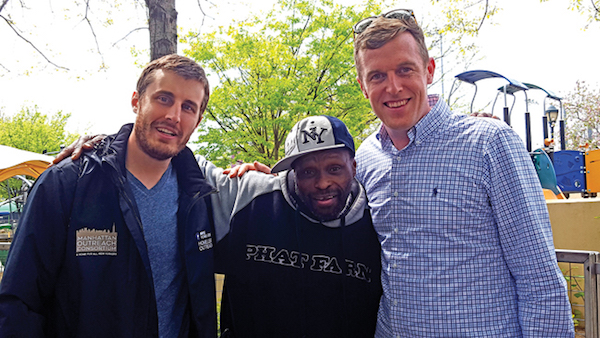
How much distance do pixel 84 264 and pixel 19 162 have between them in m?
9.93

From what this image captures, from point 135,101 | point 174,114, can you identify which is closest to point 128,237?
point 174,114

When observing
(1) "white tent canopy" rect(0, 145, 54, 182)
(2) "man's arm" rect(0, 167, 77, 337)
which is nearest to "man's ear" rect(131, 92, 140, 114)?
(2) "man's arm" rect(0, 167, 77, 337)

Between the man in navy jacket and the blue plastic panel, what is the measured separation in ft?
→ 38.6

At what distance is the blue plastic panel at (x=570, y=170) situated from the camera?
11.1 m

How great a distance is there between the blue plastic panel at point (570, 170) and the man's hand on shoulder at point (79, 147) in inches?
481

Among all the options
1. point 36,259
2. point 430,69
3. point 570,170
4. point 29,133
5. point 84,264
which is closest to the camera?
point 36,259

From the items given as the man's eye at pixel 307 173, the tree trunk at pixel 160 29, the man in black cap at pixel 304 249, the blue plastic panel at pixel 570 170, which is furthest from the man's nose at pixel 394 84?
the blue plastic panel at pixel 570 170

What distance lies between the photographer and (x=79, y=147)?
2336 millimetres

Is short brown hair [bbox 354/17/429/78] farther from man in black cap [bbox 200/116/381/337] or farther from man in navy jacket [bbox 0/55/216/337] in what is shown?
man in navy jacket [bbox 0/55/216/337]

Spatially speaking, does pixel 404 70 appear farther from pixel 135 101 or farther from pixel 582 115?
pixel 582 115

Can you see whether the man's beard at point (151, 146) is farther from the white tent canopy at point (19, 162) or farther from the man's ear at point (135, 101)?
the white tent canopy at point (19, 162)

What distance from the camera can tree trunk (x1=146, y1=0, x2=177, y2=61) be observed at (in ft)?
13.6

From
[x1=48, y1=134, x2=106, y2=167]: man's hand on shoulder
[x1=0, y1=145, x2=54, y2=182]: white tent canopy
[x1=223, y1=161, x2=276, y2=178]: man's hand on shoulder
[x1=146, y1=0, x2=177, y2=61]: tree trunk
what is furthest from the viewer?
[x1=0, y1=145, x2=54, y2=182]: white tent canopy

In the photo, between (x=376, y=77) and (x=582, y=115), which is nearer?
(x=376, y=77)
